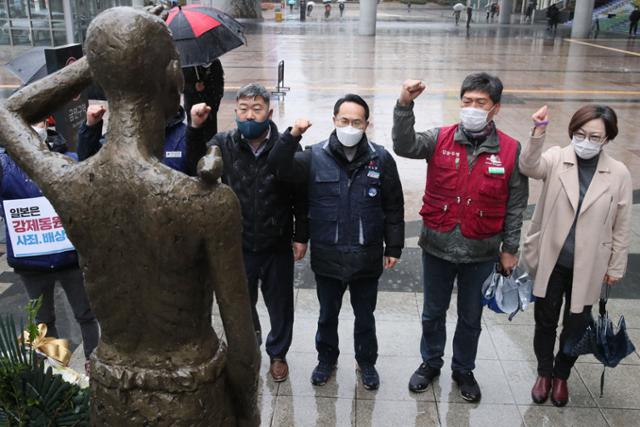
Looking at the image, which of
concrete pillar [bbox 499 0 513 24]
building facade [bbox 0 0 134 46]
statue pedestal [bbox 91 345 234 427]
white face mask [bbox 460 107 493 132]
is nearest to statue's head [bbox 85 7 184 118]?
statue pedestal [bbox 91 345 234 427]

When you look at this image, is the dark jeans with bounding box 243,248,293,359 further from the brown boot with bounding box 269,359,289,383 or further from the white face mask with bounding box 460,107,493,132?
the white face mask with bounding box 460,107,493,132

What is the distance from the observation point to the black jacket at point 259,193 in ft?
12.4

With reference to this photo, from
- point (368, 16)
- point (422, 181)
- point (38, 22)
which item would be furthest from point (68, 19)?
point (422, 181)

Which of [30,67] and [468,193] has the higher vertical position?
[30,67]

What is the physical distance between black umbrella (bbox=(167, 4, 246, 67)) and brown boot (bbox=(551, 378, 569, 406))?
3.56m

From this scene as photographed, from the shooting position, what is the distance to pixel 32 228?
3822 mm

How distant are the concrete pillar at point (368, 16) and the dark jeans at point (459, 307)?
87.6ft

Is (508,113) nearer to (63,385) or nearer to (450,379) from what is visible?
(450,379)

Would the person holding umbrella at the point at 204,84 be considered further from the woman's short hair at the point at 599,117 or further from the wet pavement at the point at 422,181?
the woman's short hair at the point at 599,117

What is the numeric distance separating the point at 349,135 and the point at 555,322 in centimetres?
183

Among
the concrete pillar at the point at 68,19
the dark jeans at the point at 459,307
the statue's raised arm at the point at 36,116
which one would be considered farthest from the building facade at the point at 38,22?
the statue's raised arm at the point at 36,116

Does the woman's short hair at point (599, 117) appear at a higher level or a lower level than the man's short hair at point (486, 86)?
lower

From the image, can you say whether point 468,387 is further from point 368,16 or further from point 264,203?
point 368,16

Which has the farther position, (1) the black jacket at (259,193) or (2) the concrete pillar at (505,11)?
(2) the concrete pillar at (505,11)
